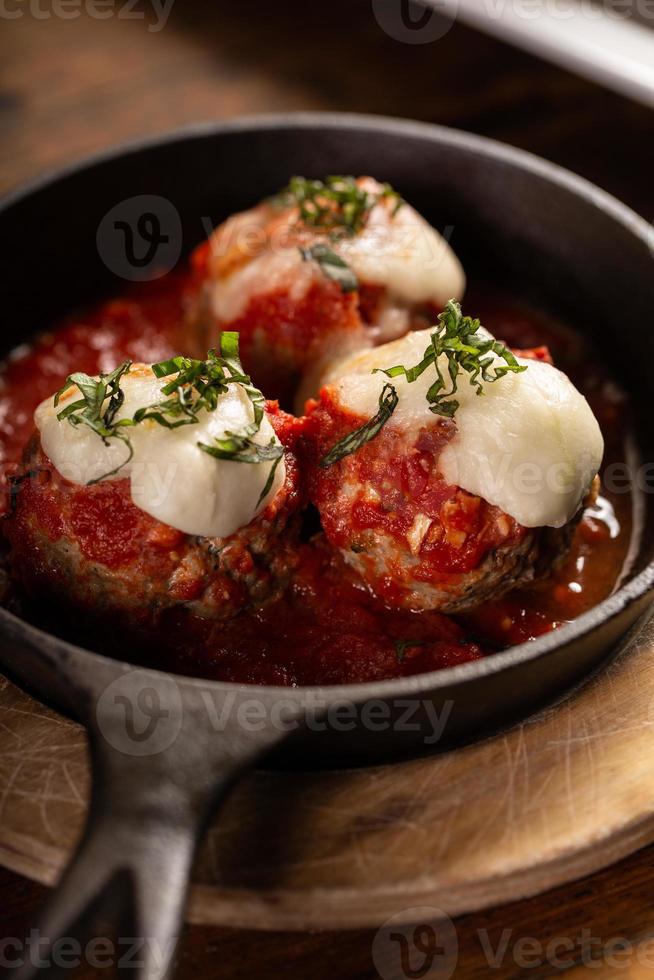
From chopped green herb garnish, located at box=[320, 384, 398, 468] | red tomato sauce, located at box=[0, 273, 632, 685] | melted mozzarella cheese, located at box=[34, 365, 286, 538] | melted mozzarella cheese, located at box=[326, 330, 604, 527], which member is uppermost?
melted mozzarella cheese, located at box=[326, 330, 604, 527]

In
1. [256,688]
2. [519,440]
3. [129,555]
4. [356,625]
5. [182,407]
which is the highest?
[519,440]

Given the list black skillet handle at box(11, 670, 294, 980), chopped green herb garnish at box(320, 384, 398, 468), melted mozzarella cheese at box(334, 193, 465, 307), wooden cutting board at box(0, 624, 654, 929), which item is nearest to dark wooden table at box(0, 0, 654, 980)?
melted mozzarella cheese at box(334, 193, 465, 307)

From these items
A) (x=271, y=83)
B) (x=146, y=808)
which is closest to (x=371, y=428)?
(x=146, y=808)

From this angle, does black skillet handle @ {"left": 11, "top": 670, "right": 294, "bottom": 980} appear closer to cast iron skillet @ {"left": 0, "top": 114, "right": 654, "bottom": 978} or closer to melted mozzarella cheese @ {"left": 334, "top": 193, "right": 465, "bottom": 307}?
cast iron skillet @ {"left": 0, "top": 114, "right": 654, "bottom": 978}

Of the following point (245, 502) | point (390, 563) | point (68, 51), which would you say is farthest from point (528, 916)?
point (68, 51)

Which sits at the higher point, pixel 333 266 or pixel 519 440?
pixel 519 440

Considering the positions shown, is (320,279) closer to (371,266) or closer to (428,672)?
(371,266)

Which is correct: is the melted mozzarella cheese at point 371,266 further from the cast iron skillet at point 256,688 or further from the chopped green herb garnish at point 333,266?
the cast iron skillet at point 256,688
